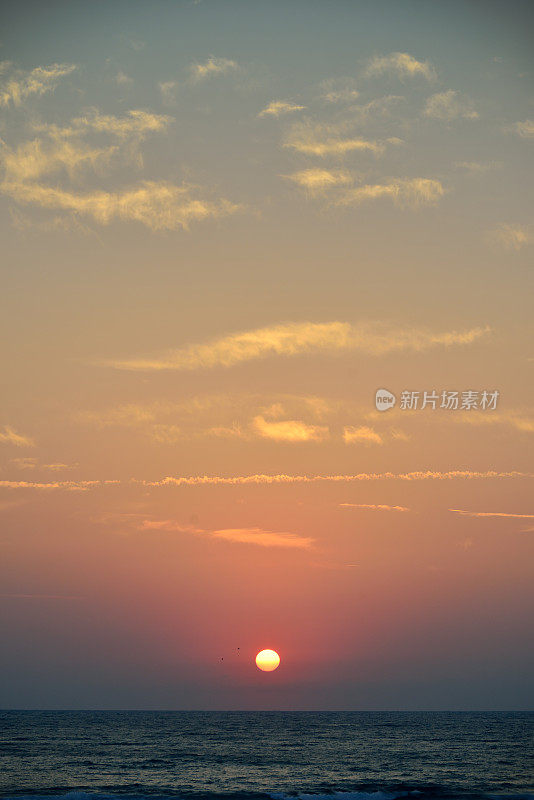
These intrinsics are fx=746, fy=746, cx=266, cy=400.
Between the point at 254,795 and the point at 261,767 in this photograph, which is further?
the point at 261,767

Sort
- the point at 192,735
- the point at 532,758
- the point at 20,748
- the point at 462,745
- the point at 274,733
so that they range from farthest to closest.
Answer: the point at 274,733
the point at 192,735
the point at 462,745
the point at 20,748
the point at 532,758

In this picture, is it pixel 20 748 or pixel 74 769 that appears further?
pixel 20 748

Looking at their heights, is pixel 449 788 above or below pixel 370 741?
above

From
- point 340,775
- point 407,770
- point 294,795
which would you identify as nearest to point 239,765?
point 340,775

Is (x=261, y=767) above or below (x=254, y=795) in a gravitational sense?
below

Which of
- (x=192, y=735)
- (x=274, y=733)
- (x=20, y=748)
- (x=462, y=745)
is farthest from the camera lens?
(x=274, y=733)

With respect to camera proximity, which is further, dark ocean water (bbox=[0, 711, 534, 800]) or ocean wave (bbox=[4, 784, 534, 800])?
dark ocean water (bbox=[0, 711, 534, 800])

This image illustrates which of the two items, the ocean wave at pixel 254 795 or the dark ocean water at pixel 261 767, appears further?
the dark ocean water at pixel 261 767

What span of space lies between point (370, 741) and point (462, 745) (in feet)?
49.3

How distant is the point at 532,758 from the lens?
8750cm

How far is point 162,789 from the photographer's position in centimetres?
6075

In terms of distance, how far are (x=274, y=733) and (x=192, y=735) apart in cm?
1707

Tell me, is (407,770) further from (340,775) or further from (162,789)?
(162,789)

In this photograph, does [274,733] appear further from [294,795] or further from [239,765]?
[294,795]
